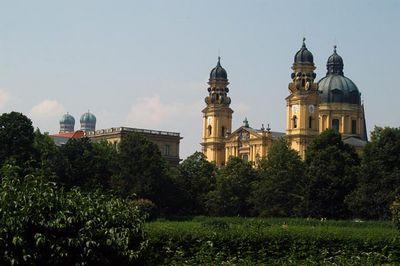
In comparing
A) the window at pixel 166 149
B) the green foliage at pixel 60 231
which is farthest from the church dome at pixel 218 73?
the green foliage at pixel 60 231

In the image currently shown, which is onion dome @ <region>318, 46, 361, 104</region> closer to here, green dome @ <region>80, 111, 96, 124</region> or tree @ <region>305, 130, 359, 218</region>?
tree @ <region>305, 130, 359, 218</region>

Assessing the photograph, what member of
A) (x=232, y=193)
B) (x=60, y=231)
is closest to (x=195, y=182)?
(x=232, y=193)

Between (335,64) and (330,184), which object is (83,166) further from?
(335,64)

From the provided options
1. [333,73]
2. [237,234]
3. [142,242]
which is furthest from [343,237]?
[333,73]

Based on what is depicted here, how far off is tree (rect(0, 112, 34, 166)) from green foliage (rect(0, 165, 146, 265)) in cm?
4569

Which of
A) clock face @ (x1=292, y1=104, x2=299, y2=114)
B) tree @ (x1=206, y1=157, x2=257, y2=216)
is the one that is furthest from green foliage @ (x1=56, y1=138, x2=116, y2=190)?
clock face @ (x1=292, y1=104, x2=299, y2=114)

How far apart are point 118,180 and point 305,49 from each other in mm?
44241

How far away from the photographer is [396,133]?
2564 inches

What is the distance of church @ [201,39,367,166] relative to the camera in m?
101

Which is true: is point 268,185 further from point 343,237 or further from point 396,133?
point 343,237

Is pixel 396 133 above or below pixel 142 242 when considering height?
above

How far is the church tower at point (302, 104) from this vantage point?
10012 centimetres

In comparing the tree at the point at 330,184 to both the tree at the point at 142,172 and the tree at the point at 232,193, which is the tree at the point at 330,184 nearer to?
the tree at the point at 232,193

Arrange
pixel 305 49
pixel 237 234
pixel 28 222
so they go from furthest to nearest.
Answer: pixel 305 49 < pixel 237 234 < pixel 28 222
